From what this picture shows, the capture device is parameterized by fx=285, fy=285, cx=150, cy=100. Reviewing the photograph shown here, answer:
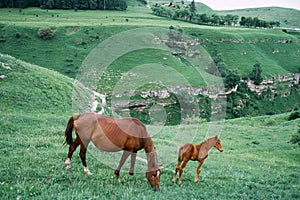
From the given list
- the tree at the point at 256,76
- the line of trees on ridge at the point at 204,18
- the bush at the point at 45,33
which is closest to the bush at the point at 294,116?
the tree at the point at 256,76

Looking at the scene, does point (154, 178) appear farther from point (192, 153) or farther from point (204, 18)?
point (204, 18)

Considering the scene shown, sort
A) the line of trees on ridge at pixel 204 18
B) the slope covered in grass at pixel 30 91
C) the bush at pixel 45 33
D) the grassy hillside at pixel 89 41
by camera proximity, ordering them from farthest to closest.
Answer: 1. the line of trees on ridge at pixel 204 18
2. the bush at pixel 45 33
3. the grassy hillside at pixel 89 41
4. the slope covered in grass at pixel 30 91

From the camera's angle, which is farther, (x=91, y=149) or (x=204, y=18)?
(x=204, y=18)

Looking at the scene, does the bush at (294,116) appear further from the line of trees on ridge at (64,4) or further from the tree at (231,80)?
the line of trees on ridge at (64,4)

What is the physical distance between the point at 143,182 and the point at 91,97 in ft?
87.7

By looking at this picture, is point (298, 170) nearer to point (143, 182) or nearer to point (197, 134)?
point (143, 182)

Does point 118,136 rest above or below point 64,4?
below

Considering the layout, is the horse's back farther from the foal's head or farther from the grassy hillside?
the grassy hillside

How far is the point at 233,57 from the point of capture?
10762cm

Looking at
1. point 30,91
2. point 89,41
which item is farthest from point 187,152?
point 89,41

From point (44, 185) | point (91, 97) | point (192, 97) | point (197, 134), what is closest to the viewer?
point (44, 185)

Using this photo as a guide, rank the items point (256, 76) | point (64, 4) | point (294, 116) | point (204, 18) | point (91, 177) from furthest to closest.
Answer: point (204, 18) → point (64, 4) → point (256, 76) → point (294, 116) → point (91, 177)

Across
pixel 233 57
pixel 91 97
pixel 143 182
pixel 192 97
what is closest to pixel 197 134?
pixel 91 97

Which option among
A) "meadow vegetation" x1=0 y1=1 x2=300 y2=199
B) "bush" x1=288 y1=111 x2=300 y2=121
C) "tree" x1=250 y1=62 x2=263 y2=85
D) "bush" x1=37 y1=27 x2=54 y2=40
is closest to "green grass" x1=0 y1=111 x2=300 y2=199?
"meadow vegetation" x1=0 y1=1 x2=300 y2=199
